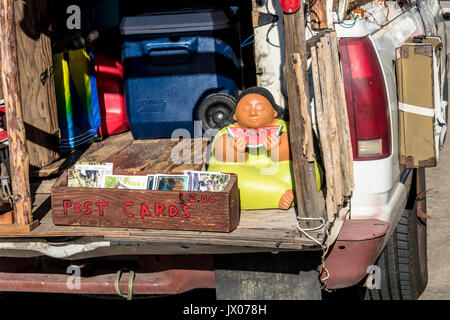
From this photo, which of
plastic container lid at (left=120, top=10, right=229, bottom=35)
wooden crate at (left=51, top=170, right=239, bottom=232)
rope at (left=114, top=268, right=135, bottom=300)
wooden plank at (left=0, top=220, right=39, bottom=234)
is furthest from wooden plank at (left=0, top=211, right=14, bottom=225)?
plastic container lid at (left=120, top=10, right=229, bottom=35)

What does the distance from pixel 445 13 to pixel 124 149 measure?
3688 millimetres

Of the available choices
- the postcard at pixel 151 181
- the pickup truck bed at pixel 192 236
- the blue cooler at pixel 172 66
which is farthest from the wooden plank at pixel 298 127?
the blue cooler at pixel 172 66

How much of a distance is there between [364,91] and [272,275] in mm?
1027

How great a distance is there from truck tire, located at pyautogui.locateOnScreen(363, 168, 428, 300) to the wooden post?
2.20m

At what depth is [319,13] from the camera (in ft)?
12.6

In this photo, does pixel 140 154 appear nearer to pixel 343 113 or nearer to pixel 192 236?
pixel 192 236

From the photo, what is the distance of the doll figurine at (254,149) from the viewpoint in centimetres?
376

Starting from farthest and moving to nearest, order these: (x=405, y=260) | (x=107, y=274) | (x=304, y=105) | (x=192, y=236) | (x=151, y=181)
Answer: (x=405, y=260) < (x=107, y=274) < (x=151, y=181) < (x=192, y=236) < (x=304, y=105)

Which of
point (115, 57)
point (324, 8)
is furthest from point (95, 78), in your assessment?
point (324, 8)

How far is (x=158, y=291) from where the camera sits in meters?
3.79

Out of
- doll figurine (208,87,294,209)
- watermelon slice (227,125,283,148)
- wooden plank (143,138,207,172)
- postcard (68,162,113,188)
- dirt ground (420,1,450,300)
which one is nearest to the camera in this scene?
postcard (68,162,113,188)

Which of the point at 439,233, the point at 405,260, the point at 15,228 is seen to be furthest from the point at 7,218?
the point at 439,233

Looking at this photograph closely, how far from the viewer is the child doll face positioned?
3881 millimetres

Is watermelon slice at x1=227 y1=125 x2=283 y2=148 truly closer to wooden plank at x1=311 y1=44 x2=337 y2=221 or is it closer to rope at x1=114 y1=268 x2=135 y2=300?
wooden plank at x1=311 y1=44 x2=337 y2=221
